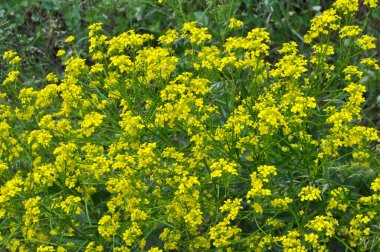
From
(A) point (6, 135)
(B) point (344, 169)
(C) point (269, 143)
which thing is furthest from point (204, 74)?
(A) point (6, 135)

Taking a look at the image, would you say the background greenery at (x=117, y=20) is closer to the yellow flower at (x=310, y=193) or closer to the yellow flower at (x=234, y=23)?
the yellow flower at (x=234, y=23)

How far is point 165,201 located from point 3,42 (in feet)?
9.69

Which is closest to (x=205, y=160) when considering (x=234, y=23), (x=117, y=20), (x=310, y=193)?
(x=310, y=193)

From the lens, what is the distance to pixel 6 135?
4.28 meters

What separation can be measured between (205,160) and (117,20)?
132 inches

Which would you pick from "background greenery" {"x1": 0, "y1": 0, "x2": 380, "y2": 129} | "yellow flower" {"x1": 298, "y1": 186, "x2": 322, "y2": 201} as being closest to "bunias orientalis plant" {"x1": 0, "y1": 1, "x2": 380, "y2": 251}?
"yellow flower" {"x1": 298, "y1": 186, "x2": 322, "y2": 201}

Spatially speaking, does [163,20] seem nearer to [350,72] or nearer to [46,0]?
[46,0]

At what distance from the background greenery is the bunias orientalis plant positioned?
185 cm

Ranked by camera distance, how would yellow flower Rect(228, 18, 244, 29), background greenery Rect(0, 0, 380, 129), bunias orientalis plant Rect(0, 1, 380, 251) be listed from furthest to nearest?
background greenery Rect(0, 0, 380, 129), yellow flower Rect(228, 18, 244, 29), bunias orientalis plant Rect(0, 1, 380, 251)

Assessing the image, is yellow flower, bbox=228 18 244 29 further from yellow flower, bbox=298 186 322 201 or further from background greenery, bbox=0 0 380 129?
background greenery, bbox=0 0 380 129

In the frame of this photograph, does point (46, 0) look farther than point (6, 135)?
Yes

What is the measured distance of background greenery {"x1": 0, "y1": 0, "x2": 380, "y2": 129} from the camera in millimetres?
6348

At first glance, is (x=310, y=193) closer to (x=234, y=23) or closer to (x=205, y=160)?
(x=205, y=160)

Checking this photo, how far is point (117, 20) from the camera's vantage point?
696 centimetres
